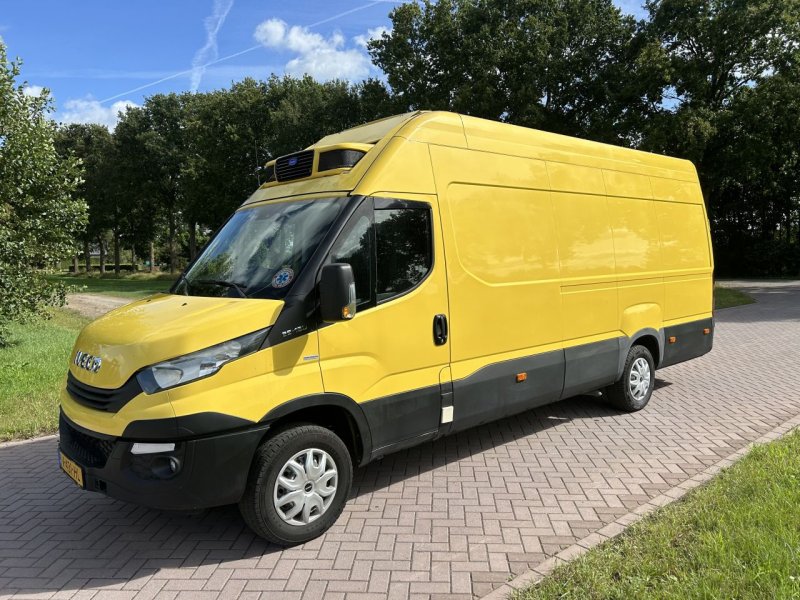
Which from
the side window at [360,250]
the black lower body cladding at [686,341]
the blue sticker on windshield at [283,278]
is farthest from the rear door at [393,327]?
the black lower body cladding at [686,341]

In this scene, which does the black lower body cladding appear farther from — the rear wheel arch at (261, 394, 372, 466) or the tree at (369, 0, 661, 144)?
the tree at (369, 0, 661, 144)

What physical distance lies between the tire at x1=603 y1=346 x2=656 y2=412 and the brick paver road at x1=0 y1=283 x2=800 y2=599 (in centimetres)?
16

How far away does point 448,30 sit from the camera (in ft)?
82.9

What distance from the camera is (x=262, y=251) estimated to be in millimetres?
4156

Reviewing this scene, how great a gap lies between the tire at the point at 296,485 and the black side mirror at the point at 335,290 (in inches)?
31.3

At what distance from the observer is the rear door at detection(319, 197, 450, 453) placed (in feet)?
12.6

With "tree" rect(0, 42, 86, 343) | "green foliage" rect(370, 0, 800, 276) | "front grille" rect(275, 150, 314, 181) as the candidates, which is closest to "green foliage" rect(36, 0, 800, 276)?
"green foliage" rect(370, 0, 800, 276)

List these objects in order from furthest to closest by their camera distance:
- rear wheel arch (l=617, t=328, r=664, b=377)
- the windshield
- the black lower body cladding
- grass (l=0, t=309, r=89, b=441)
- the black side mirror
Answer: the black lower body cladding
grass (l=0, t=309, r=89, b=441)
rear wheel arch (l=617, t=328, r=664, b=377)
the windshield
the black side mirror

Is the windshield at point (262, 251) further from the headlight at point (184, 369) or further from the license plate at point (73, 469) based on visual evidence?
the license plate at point (73, 469)

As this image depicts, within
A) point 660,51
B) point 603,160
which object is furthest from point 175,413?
point 660,51

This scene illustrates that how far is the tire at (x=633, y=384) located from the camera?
6.37 meters

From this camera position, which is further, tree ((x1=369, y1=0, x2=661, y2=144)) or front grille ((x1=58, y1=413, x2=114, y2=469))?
tree ((x1=369, y1=0, x2=661, y2=144))

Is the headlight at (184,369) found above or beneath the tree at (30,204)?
beneath

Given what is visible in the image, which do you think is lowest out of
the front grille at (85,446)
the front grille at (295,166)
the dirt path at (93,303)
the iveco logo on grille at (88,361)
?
the dirt path at (93,303)
